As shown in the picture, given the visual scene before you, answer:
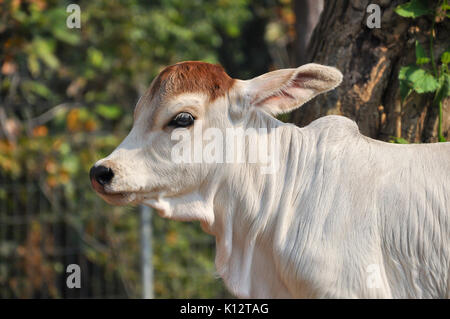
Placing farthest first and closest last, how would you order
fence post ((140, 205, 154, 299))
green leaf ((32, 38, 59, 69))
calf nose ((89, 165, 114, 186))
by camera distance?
green leaf ((32, 38, 59, 69)) < fence post ((140, 205, 154, 299)) < calf nose ((89, 165, 114, 186))

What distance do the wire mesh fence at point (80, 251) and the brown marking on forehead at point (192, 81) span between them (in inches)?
192

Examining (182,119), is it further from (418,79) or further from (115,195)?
(418,79)

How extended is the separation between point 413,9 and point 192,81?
5.00 feet

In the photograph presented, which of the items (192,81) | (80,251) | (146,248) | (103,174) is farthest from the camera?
(80,251)

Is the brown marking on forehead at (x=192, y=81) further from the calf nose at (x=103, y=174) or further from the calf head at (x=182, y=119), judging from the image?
the calf nose at (x=103, y=174)

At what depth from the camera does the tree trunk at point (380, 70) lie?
410 centimetres

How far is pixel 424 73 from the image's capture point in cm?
398

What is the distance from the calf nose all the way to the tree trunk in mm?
1666

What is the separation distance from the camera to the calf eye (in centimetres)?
334

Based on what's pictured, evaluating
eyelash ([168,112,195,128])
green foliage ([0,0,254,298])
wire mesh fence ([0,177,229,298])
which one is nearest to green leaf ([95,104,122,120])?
green foliage ([0,0,254,298])

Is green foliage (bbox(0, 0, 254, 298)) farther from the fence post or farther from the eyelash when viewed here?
the eyelash

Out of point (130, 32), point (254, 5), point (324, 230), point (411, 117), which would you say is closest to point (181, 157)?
point (324, 230)

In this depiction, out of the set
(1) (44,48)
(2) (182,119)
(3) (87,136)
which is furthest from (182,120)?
(1) (44,48)

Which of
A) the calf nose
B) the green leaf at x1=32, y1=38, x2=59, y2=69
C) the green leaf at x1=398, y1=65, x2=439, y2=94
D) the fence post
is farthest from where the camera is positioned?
the green leaf at x1=32, y1=38, x2=59, y2=69
